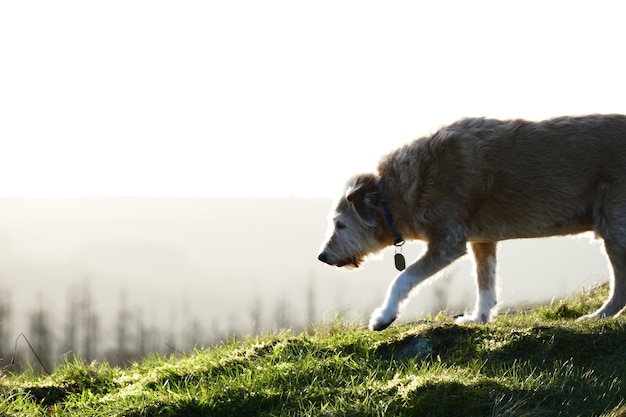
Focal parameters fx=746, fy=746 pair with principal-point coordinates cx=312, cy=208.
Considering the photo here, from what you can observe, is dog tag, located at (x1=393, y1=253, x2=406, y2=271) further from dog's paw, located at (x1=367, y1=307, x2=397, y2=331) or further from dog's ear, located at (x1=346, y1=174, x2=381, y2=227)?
dog's paw, located at (x1=367, y1=307, x2=397, y2=331)

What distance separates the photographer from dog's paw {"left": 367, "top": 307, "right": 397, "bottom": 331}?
7260 millimetres

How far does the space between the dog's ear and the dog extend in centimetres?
1

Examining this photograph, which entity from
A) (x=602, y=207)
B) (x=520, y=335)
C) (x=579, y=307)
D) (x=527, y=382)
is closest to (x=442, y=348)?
(x=520, y=335)

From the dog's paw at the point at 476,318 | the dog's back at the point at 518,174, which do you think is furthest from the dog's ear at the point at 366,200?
the dog's paw at the point at 476,318

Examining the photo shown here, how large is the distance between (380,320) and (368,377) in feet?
5.54

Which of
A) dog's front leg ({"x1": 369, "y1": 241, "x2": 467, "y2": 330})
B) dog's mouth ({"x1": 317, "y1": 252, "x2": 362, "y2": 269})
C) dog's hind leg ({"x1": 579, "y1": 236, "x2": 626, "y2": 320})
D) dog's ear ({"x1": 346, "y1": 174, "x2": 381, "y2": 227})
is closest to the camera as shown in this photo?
dog's front leg ({"x1": 369, "y1": 241, "x2": 467, "y2": 330})

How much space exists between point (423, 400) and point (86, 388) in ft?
10.3

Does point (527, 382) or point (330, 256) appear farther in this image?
point (330, 256)

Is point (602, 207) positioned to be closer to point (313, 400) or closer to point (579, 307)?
point (579, 307)

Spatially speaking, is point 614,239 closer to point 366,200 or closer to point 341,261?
point 366,200

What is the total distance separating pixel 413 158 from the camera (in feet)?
25.8

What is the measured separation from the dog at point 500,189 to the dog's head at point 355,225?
0.02 meters

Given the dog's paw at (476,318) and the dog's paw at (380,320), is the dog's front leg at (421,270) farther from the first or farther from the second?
the dog's paw at (476,318)

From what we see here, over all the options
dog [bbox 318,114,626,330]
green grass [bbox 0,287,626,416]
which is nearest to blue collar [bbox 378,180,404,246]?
dog [bbox 318,114,626,330]
